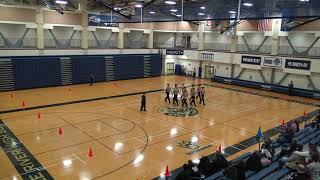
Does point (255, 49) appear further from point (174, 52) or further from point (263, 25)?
point (174, 52)

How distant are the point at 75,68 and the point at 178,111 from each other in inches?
571

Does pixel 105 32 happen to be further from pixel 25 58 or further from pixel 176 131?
pixel 176 131

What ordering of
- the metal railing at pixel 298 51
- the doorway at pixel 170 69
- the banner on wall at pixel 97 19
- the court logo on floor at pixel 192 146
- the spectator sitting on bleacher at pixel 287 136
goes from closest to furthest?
1. the spectator sitting on bleacher at pixel 287 136
2. the court logo on floor at pixel 192 146
3. the metal railing at pixel 298 51
4. the banner on wall at pixel 97 19
5. the doorway at pixel 170 69

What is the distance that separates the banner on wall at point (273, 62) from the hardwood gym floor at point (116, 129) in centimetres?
420

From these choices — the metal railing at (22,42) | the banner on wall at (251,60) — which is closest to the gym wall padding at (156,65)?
the banner on wall at (251,60)

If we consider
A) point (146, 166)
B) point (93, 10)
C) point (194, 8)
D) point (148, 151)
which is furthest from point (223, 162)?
point (93, 10)

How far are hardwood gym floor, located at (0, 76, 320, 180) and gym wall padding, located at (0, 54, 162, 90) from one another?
188cm

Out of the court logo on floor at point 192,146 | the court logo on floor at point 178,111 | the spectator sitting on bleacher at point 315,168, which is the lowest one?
the court logo on floor at point 192,146

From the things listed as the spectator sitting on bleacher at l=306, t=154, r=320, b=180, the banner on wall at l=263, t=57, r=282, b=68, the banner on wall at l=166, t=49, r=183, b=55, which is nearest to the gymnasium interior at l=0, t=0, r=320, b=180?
the spectator sitting on bleacher at l=306, t=154, r=320, b=180

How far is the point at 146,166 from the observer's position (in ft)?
34.8

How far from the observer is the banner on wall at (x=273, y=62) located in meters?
27.7

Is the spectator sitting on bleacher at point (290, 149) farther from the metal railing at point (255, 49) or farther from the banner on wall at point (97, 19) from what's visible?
the banner on wall at point (97, 19)

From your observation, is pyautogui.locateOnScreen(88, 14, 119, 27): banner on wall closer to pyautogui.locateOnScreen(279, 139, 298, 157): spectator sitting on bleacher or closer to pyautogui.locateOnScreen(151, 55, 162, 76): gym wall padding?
pyautogui.locateOnScreen(151, 55, 162, 76): gym wall padding

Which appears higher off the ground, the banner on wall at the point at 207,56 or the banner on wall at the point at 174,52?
the banner on wall at the point at 174,52
